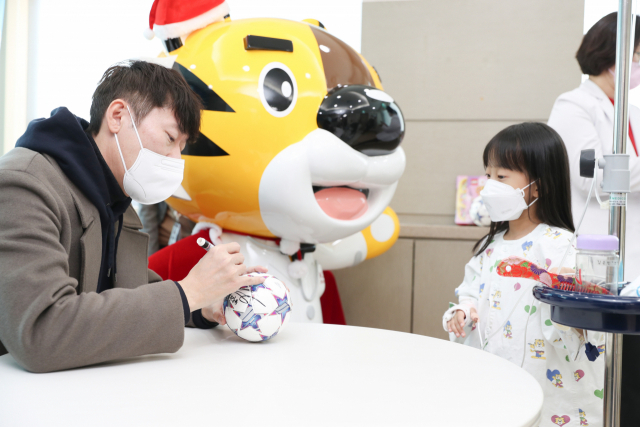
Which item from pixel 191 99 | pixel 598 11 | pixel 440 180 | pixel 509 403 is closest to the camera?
pixel 509 403

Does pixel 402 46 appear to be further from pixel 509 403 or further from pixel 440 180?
pixel 509 403

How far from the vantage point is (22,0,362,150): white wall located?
3387mm

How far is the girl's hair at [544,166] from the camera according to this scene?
1.53 metres

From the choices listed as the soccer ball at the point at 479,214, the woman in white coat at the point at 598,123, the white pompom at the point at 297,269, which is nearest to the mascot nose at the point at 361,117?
the white pompom at the point at 297,269

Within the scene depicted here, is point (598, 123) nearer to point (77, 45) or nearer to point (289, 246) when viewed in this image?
point (289, 246)

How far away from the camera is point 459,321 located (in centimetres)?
146

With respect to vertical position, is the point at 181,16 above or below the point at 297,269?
above

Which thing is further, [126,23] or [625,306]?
[126,23]

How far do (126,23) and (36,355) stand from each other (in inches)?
118

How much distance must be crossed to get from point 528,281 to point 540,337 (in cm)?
14

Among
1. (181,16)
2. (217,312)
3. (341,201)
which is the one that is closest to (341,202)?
(341,201)

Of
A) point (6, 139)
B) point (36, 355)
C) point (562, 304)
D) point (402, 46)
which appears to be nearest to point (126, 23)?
point (6, 139)

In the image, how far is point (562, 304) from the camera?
851 mm

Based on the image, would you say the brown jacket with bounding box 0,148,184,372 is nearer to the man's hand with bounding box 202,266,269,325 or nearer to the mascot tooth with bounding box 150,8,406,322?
the man's hand with bounding box 202,266,269,325
